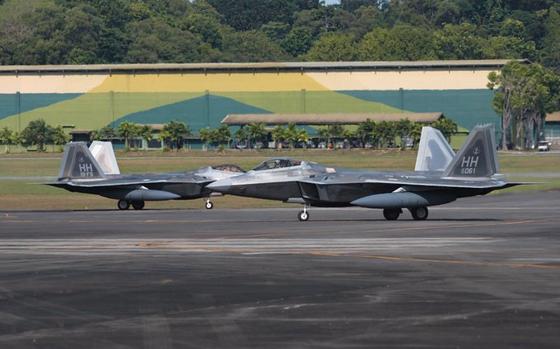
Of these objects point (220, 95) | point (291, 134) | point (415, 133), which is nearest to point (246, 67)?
point (220, 95)

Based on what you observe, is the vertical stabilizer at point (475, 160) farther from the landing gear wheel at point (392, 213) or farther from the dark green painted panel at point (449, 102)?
the dark green painted panel at point (449, 102)

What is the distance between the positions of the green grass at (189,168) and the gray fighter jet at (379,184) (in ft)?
39.2

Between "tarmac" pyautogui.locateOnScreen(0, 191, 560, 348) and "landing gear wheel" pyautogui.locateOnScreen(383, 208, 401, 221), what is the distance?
185 centimetres

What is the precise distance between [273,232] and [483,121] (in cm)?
11925

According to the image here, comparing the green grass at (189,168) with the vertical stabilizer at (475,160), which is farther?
the green grass at (189,168)

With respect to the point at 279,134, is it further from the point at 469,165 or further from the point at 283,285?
the point at 283,285

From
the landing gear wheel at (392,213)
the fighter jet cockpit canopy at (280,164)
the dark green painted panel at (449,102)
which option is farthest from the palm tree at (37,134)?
the landing gear wheel at (392,213)

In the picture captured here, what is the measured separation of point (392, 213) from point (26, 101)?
122 m

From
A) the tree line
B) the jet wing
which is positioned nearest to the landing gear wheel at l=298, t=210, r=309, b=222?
the jet wing

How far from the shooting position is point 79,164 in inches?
2159

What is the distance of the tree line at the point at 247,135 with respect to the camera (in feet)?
478

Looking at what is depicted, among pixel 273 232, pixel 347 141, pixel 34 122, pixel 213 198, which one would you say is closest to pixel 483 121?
pixel 347 141

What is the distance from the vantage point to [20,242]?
3350 cm

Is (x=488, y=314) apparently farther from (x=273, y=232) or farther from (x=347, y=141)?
(x=347, y=141)
